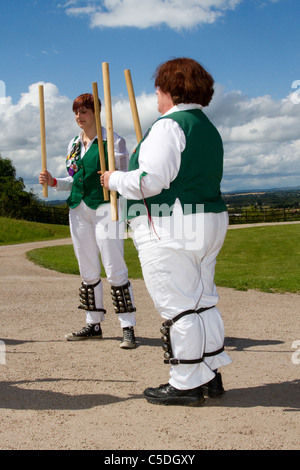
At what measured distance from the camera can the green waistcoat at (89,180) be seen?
16.2 feet

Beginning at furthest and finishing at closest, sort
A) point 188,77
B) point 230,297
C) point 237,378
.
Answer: point 230,297
point 237,378
point 188,77

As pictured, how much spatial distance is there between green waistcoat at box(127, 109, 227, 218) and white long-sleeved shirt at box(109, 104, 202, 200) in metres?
0.05

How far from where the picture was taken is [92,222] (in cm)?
509

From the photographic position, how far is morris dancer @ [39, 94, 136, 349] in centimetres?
495

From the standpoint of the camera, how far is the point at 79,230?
202 inches

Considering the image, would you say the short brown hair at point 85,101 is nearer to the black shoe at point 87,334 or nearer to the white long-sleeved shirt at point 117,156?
the white long-sleeved shirt at point 117,156

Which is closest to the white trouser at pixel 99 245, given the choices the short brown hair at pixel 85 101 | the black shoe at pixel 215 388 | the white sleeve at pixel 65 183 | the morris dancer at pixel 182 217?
the white sleeve at pixel 65 183

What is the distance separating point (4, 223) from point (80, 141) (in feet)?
65.8

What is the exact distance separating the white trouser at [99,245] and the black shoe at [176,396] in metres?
1.61

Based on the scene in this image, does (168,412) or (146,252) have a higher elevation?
(146,252)

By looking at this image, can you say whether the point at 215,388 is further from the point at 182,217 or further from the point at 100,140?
the point at 100,140

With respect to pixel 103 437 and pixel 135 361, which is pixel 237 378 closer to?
pixel 135 361

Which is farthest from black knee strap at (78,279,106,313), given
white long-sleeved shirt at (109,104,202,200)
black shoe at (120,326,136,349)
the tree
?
the tree
